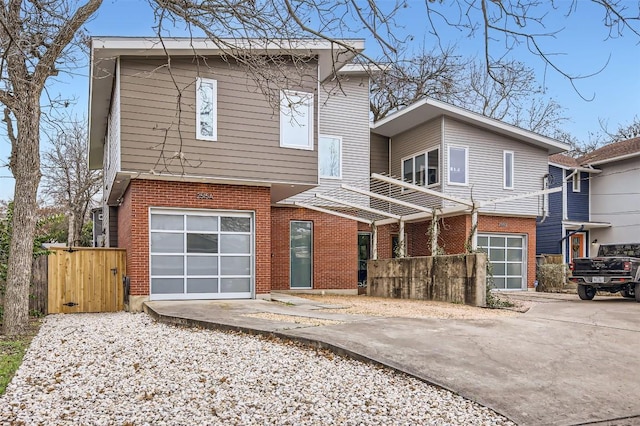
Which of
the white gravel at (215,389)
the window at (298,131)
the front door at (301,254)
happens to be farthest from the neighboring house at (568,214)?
the white gravel at (215,389)

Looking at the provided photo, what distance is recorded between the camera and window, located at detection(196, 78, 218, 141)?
38.5 ft

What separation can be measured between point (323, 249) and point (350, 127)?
4.24 meters

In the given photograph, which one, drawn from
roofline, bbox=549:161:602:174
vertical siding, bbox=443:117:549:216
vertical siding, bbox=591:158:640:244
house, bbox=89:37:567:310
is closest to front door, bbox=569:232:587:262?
vertical siding, bbox=591:158:640:244

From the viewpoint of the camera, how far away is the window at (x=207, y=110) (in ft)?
38.5

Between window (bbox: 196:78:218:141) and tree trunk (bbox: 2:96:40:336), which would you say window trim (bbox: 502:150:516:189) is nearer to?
window (bbox: 196:78:218:141)

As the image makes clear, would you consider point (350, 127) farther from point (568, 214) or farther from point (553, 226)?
point (568, 214)

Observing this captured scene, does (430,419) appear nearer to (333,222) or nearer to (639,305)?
(639,305)

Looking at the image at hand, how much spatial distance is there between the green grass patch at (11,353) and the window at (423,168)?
1261 centimetres

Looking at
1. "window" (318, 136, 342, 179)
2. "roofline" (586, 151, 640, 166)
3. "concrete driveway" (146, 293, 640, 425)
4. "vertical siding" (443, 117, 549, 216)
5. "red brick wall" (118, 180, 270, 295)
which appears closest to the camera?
"concrete driveway" (146, 293, 640, 425)

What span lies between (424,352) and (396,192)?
12.7 meters

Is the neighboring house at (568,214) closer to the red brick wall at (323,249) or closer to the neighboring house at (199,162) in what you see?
the red brick wall at (323,249)

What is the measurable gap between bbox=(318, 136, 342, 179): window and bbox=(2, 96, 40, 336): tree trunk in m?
9.66

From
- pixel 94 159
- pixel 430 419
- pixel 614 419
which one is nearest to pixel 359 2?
pixel 430 419

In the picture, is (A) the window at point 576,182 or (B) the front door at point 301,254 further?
(A) the window at point 576,182
